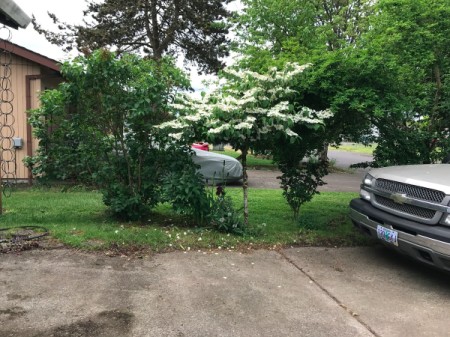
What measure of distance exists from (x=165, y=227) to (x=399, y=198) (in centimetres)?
326

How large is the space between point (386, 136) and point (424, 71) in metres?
1.13

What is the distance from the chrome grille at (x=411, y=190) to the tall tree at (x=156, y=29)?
14501 mm

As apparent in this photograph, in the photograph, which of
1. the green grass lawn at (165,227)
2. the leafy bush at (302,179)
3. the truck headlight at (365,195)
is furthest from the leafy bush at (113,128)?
the truck headlight at (365,195)

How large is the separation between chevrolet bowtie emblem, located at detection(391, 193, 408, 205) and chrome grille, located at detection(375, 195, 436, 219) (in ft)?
0.20

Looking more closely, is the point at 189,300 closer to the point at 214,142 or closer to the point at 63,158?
the point at 214,142

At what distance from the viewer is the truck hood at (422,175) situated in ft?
14.3

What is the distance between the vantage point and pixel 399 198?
184 inches

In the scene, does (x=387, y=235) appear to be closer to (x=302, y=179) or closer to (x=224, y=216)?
(x=302, y=179)

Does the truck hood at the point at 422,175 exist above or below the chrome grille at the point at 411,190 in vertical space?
above

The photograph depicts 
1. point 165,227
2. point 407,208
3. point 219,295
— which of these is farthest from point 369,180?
point 165,227

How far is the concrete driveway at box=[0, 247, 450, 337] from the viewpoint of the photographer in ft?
11.2

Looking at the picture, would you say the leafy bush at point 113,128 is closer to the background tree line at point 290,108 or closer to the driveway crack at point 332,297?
the background tree line at point 290,108

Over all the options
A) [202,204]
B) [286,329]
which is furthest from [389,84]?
[286,329]

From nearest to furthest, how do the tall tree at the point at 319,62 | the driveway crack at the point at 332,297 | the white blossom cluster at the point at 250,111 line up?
the driveway crack at the point at 332,297
the white blossom cluster at the point at 250,111
the tall tree at the point at 319,62
